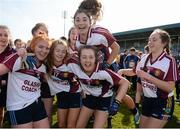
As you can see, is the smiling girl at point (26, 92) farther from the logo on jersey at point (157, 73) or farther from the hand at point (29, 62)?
the logo on jersey at point (157, 73)

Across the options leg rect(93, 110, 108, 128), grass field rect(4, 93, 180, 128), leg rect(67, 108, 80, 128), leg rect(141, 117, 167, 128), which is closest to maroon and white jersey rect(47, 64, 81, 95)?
leg rect(67, 108, 80, 128)

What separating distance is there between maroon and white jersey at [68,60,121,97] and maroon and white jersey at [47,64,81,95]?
0.16 m

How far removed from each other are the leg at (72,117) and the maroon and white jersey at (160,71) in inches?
43.4

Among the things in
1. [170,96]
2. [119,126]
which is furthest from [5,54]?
[119,126]

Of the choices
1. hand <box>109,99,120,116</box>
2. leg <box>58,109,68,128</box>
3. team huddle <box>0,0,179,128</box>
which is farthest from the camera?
leg <box>58,109,68,128</box>

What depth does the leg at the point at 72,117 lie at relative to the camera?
17.6ft

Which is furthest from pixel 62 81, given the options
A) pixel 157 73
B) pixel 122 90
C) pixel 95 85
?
pixel 157 73

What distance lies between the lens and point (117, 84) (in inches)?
192

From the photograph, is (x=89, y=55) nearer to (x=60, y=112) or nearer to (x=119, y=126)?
(x=60, y=112)

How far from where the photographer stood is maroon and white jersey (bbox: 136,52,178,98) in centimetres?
500

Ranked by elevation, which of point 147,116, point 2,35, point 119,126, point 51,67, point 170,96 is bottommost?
point 119,126

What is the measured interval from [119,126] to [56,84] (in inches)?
105

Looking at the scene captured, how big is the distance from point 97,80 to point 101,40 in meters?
0.71

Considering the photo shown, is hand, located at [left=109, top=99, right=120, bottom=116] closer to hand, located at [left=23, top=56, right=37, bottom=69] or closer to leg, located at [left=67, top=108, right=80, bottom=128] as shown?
leg, located at [left=67, top=108, right=80, bottom=128]
